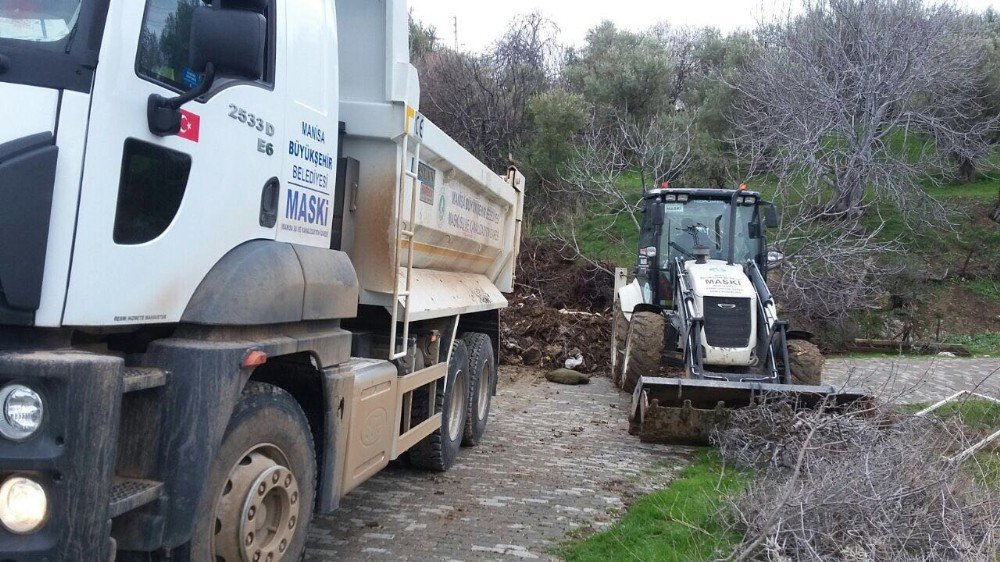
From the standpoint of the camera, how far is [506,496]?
20.0 feet

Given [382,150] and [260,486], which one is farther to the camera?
[382,150]

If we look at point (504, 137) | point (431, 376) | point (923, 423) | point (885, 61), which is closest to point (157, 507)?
point (431, 376)

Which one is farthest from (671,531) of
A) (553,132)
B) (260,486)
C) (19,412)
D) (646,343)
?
(553,132)

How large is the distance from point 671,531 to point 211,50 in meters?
3.97

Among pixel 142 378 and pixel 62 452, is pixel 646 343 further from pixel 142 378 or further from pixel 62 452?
pixel 62 452

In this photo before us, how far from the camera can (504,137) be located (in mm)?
22922

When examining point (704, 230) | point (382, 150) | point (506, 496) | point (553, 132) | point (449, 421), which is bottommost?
point (506, 496)

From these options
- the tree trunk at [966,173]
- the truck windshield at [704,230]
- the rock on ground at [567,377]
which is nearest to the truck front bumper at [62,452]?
the truck windshield at [704,230]

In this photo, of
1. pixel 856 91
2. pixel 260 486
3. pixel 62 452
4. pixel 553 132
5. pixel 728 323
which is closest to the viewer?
pixel 62 452

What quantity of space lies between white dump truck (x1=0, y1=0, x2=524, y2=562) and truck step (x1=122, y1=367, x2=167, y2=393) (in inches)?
0.5

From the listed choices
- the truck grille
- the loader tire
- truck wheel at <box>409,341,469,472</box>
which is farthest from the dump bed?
the loader tire

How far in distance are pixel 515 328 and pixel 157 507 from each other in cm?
1143

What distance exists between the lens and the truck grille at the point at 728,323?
29.1ft

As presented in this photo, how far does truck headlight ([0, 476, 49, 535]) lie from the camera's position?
2.58 meters
